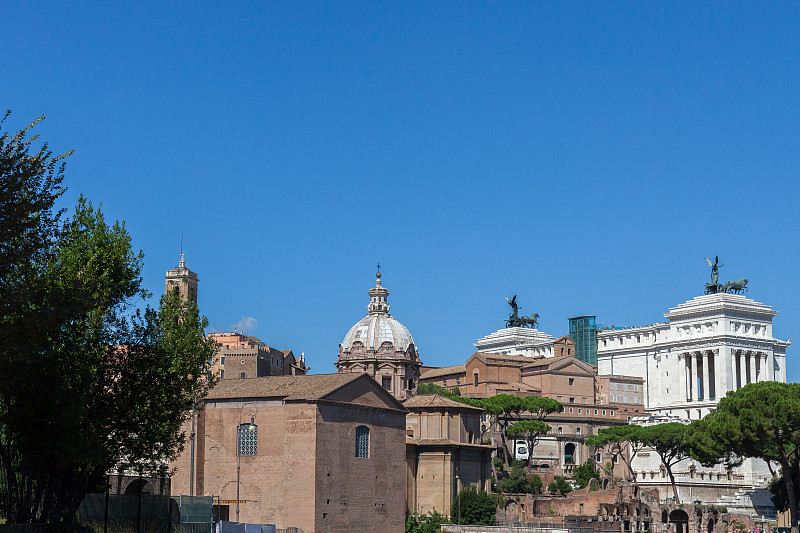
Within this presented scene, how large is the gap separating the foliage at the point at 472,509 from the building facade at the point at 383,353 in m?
20.9

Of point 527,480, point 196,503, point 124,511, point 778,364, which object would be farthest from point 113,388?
point 778,364

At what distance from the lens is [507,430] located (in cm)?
8700

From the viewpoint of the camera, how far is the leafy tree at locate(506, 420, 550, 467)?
86.2m

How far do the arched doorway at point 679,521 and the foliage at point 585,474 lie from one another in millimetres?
7859

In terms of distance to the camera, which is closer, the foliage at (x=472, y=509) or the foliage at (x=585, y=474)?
the foliage at (x=472, y=509)

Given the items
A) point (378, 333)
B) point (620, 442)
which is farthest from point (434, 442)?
point (378, 333)

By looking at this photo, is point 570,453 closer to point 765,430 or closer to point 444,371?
point 444,371

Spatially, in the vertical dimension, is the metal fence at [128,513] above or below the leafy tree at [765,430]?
below

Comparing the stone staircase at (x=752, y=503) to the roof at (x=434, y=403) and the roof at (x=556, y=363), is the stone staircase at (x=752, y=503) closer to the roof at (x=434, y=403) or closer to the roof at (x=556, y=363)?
the roof at (x=434, y=403)

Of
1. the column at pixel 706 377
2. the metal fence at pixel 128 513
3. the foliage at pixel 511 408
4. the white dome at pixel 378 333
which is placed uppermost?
the white dome at pixel 378 333

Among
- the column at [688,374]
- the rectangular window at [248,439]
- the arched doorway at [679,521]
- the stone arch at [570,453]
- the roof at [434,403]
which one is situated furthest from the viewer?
the column at [688,374]

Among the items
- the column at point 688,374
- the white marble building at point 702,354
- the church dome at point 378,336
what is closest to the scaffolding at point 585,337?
the white marble building at point 702,354

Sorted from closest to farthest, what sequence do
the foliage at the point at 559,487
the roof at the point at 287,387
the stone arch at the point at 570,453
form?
the roof at the point at 287,387, the foliage at the point at 559,487, the stone arch at the point at 570,453

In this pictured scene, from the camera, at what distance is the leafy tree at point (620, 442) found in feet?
274
